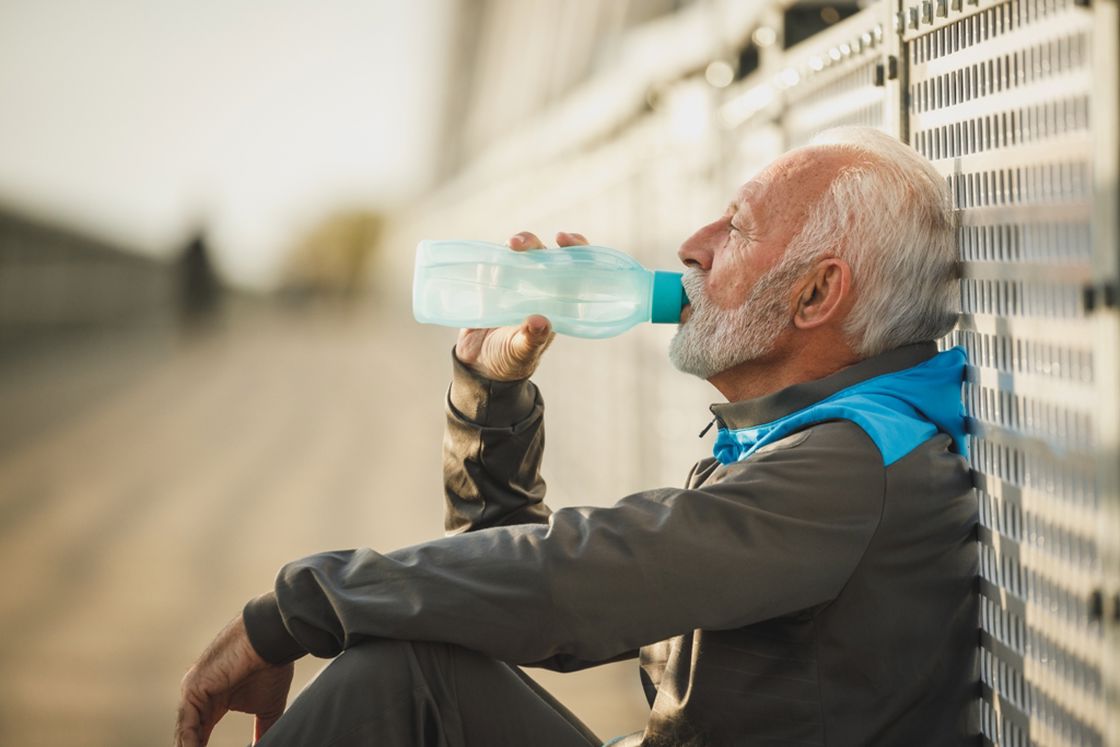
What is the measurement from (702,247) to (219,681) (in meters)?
0.99

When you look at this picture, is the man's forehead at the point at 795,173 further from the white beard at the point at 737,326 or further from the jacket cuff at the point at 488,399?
the jacket cuff at the point at 488,399

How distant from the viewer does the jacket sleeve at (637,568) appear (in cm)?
167

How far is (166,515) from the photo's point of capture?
7266 millimetres

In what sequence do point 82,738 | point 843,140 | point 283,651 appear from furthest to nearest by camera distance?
point 82,738, point 843,140, point 283,651

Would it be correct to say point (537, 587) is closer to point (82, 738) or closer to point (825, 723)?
point (825, 723)

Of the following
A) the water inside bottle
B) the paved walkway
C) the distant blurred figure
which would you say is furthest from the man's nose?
the distant blurred figure

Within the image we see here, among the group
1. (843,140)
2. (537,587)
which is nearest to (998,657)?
(537,587)

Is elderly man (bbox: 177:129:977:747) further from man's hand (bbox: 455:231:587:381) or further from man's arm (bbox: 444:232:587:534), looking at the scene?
man's arm (bbox: 444:232:587:534)

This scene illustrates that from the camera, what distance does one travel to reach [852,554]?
171 centimetres

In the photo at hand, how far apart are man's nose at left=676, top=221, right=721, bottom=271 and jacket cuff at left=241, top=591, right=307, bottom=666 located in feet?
2.73

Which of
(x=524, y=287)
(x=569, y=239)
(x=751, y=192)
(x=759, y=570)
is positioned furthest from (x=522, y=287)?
(x=759, y=570)

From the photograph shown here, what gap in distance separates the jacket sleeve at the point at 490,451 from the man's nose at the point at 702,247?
44cm

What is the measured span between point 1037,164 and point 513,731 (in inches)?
40.8

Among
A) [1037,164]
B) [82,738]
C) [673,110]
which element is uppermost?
[673,110]
